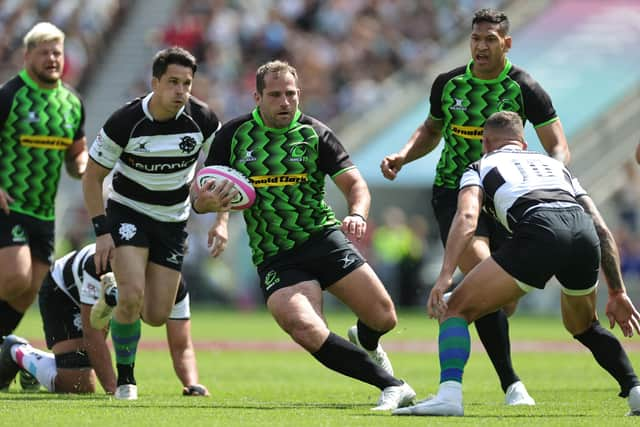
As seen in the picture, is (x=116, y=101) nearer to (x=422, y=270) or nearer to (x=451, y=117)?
(x=422, y=270)

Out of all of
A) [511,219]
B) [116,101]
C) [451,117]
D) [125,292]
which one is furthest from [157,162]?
[116,101]

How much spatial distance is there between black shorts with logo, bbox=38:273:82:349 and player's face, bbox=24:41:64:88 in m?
1.86

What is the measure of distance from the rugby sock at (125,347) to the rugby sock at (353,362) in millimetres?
1967

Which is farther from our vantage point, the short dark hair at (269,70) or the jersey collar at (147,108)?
the jersey collar at (147,108)

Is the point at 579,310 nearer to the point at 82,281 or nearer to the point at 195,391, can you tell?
the point at 195,391

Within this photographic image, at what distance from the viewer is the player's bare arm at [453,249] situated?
8391 mm

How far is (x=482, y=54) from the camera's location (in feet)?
34.1

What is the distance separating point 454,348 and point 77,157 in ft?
16.0

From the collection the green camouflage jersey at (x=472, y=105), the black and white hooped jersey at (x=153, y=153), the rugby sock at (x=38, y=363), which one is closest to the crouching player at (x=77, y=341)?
the rugby sock at (x=38, y=363)

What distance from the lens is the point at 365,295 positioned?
955 cm

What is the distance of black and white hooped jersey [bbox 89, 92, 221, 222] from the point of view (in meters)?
10.3

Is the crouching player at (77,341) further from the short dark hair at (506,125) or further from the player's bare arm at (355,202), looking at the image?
the short dark hair at (506,125)

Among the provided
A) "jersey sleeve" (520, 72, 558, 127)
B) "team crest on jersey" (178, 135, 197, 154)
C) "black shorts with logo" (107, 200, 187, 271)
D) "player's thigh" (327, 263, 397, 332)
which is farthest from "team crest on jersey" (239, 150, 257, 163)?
"jersey sleeve" (520, 72, 558, 127)

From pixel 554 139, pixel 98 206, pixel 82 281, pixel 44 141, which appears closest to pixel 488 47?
pixel 554 139
